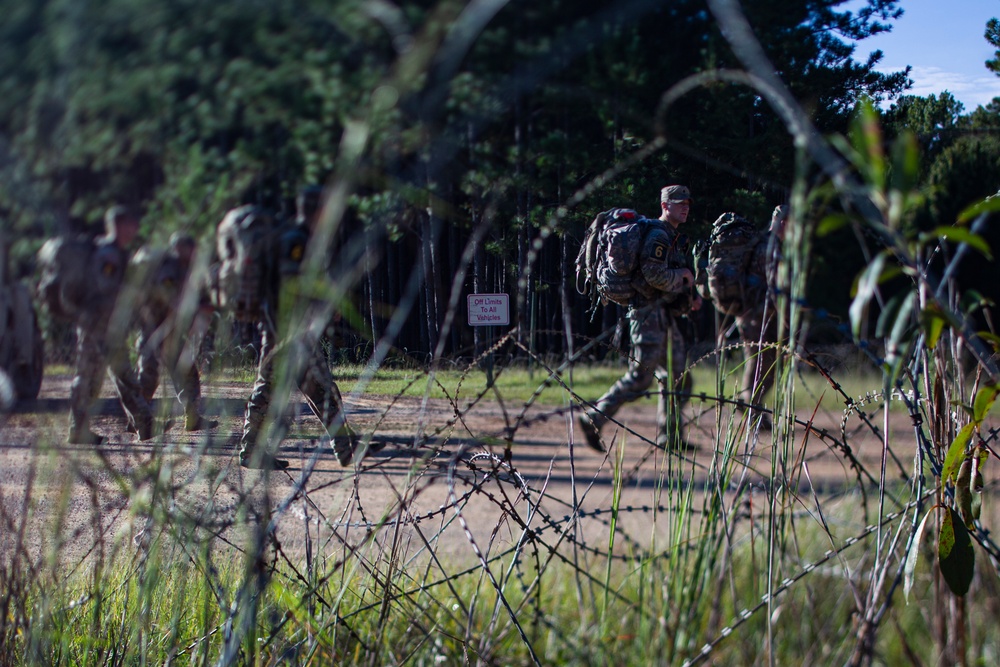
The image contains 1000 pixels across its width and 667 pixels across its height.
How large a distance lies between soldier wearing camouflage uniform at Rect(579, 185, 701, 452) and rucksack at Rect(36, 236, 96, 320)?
84 cm

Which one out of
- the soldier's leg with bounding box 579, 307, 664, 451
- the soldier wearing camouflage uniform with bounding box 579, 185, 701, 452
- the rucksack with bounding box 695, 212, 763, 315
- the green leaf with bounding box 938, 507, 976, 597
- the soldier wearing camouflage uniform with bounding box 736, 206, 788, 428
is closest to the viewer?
the green leaf with bounding box 938, 507, 976, 597

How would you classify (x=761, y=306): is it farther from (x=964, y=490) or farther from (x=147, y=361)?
(x=147, y=361)

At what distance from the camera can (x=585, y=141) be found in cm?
154

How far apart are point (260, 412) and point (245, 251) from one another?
50 centimetres

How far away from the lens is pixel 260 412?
164cm

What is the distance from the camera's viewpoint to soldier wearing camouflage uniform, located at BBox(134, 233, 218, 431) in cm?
116

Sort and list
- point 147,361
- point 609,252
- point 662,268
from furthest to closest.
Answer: point 662,268
point 609,252
point 147,361

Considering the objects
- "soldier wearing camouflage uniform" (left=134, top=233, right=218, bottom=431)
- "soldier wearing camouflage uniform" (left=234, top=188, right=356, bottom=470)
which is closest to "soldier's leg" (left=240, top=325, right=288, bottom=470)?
"soldier wearing camouflage uniform" (left=234, top=188, right=356, bottom=470)

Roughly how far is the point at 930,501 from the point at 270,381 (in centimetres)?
195

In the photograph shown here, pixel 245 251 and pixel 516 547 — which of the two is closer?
pixel 245 251

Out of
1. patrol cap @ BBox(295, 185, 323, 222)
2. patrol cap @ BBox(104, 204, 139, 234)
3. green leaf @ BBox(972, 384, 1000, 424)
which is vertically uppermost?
patrol cap @ BBox(295, 185, 323, 222)

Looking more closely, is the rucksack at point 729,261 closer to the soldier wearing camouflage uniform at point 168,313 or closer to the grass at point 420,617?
the grass at point 420,617

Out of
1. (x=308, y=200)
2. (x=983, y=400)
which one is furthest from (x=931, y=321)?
(x=308, y=200)

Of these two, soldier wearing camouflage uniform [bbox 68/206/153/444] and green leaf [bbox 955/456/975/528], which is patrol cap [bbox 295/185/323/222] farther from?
green leaf [bbox 955/456/975/528]
